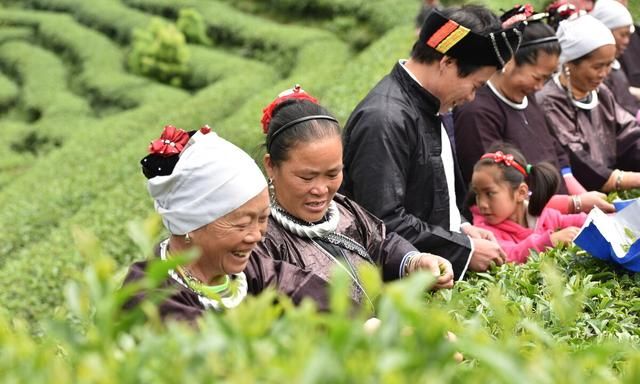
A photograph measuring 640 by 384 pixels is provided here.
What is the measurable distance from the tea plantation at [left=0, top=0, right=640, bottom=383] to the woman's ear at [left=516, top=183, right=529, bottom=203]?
27.0 inches

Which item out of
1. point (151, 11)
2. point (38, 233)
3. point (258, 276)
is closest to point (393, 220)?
point (258, 276)

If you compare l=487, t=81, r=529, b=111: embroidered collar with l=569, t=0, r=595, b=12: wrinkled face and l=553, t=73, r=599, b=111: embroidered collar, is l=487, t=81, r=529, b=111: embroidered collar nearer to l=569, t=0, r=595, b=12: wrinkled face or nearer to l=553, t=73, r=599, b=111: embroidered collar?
l=553, t=73, r=599, b=111: embroidered collar

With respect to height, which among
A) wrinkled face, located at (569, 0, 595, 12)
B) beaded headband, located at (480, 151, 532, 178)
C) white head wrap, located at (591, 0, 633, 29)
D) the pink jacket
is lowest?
the pink jacket

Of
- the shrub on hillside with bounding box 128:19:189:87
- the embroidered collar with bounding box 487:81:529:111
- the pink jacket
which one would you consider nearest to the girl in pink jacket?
the pink jacket

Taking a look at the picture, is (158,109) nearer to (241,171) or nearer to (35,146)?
(35,146)

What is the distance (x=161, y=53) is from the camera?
16.5 metres

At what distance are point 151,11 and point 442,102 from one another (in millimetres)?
16642

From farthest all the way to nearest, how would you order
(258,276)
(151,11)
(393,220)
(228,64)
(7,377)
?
(151,11) → (228,64) → (393,220) → (258,276) → (7,377)

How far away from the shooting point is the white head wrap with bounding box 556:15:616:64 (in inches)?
190

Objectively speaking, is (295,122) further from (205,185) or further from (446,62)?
(446,62)

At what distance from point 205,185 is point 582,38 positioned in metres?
3.07

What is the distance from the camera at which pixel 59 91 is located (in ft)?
55.7

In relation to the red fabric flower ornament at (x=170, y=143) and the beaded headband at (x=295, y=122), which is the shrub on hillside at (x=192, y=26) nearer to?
the beaded headband at (x=295, y=122)

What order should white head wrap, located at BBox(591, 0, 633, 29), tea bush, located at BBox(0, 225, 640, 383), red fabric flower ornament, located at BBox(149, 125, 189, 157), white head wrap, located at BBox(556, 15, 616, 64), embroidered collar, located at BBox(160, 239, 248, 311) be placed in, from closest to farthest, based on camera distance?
tea bush, located at BBox(0, 225, 640, 383) → embroidered collar, located at BBox(160, 239, 248, 311) → red fabric flower ornament, located at BBox(149, 125, 189, 157) → white head wrap, located at BBox(556, 15, 616, 64) → white head wrap, located at BBox(591, 0, 633, 29)
